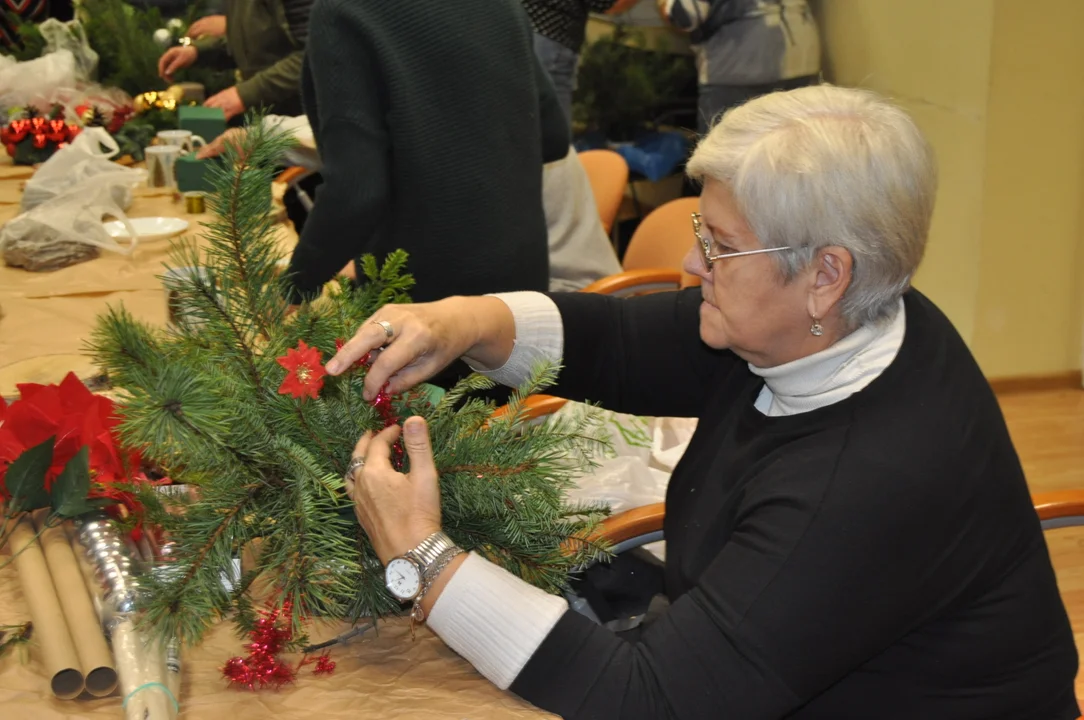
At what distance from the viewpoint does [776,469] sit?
1.23m

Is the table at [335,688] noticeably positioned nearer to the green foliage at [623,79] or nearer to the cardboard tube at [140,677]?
the cardboard tube at [140,677]

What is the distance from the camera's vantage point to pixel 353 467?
1.15 m

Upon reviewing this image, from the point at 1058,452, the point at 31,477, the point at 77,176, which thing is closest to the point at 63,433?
the point at 31,477

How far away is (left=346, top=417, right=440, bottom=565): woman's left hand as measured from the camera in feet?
3.64

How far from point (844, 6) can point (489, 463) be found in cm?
370

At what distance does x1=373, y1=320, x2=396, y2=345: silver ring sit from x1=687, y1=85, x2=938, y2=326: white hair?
43 centimetres

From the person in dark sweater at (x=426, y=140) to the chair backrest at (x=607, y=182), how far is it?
2.87 feet

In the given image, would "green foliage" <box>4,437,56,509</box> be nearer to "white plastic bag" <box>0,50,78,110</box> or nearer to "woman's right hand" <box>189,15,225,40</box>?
"white plastic bag" <box>0,50,78,110</box>

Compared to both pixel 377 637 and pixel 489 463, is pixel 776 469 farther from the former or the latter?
pixel 377 637

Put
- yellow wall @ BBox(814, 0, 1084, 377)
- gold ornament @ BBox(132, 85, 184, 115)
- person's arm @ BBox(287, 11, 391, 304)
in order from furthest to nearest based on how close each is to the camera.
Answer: gold ornament @ BBox(132, 85, 184, 115) < yellow wall @ BBox(814, 0, 1084, 377) < person's arm @ BBox(287, 11, 391, 304)

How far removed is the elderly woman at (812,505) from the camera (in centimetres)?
111

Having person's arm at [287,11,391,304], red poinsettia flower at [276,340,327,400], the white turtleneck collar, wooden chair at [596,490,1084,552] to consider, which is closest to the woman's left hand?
red poinsettia flower at [276,340,327,400]

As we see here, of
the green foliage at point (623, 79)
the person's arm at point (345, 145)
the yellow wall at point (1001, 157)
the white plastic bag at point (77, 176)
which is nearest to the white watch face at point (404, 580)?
the person's arm at point (345, 145)

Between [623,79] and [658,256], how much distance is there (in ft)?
7.07
